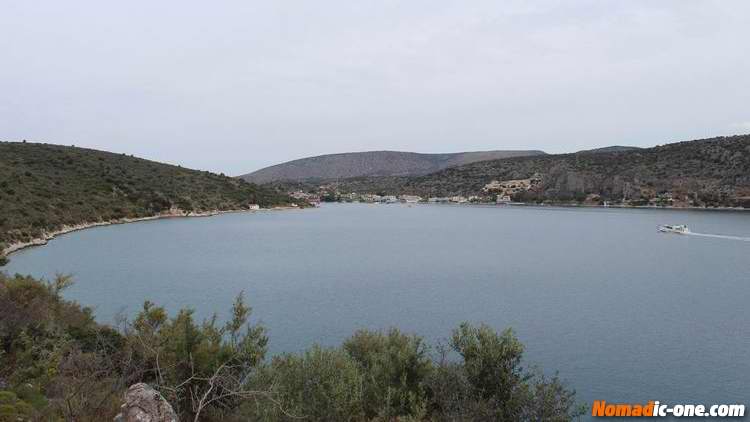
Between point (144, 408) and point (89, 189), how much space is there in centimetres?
7092

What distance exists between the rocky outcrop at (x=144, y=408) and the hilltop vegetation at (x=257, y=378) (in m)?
0.86

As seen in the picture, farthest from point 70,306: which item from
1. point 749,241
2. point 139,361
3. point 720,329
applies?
point 749,241

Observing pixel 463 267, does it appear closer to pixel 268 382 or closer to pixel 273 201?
pixel 268 382

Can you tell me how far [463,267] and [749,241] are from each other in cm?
3348

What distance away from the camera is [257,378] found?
938 cm

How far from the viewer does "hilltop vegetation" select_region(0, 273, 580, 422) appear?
328 inches

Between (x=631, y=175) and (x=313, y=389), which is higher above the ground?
(x=631, y=175)

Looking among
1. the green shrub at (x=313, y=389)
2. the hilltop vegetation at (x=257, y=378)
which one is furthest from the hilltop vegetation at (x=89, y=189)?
the green shrub at (x=313, y=389)

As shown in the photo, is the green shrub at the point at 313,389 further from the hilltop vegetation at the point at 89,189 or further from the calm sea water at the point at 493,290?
the hilltop vegetation at the point at 89,189

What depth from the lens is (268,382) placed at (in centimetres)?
929

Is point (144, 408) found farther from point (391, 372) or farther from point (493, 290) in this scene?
point (493, 290)

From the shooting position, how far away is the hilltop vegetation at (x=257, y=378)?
832 cm

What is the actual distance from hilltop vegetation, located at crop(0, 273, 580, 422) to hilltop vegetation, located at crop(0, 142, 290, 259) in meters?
32.4

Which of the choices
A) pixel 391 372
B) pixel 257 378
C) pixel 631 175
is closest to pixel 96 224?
pixel 391 372
